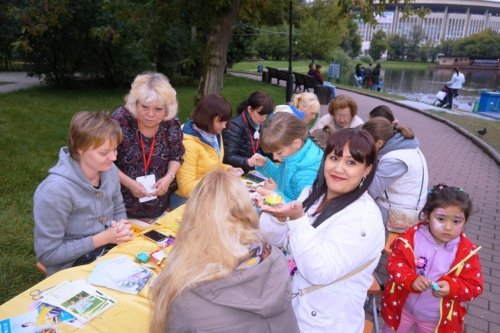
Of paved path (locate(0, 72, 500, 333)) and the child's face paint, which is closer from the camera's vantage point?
the child's face paint

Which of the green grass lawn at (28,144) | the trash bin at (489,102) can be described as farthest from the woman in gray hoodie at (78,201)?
the trash bin at (489,102)

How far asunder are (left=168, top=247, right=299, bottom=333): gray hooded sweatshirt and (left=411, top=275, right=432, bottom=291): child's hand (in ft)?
4.20

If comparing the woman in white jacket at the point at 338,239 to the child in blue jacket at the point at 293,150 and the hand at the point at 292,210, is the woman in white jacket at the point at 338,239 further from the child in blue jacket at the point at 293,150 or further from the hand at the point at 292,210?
the child in blue jacket at the point at 293,150

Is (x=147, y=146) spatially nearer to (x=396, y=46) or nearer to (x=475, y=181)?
(x=475, y=181)

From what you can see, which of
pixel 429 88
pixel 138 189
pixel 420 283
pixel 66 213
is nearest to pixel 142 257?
pixel 66 213

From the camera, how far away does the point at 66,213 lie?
2283 millimetres

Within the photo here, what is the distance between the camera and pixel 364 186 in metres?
1.85

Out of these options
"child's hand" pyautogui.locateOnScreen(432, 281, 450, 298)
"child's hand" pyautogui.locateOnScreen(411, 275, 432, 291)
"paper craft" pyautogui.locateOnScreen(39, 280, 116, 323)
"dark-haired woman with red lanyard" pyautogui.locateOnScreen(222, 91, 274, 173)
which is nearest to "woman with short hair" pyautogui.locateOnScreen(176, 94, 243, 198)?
"dark-haired woman with red lanyard" pyautogui.locateOnScreen(222, 91, 274, 173)

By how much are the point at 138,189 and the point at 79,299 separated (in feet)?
4.33

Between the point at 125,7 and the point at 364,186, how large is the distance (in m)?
7.72

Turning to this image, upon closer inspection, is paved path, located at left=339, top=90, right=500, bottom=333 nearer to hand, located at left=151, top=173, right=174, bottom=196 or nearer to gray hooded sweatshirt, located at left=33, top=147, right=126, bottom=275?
hand, located at left=151, top=173, right=174, bottom=196

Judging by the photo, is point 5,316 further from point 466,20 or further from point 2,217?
point 466,20

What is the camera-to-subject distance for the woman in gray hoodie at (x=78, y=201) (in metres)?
2.24

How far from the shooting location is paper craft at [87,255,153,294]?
6.47ft
